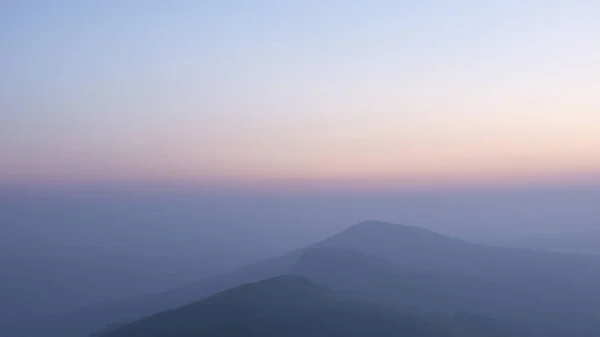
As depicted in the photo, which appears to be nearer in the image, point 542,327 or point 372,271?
point 542,327

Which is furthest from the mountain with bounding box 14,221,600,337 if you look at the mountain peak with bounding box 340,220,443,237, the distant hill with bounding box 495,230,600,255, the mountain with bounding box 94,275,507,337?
the distant hill with bounding box 495,230,600,255

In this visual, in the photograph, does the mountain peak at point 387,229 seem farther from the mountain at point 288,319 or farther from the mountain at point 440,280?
the mountain at point 288,319

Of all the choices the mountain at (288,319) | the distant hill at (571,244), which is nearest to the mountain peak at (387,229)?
the mountain at (288,319)

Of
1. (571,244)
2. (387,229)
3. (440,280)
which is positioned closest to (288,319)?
(440,280)

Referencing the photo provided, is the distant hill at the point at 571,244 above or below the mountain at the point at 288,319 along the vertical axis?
below

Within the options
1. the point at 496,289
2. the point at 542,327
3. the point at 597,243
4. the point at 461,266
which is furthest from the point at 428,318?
the point at 597,243

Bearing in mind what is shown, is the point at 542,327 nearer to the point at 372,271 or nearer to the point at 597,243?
the point at 372,271
